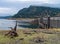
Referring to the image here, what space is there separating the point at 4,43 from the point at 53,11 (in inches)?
4287

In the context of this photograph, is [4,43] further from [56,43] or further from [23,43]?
[56,43]

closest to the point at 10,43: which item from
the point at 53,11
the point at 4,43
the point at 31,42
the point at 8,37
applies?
the point at 4,43

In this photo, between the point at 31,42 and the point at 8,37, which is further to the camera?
the point at 8,37

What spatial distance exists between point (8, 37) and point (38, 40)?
98.4 inches

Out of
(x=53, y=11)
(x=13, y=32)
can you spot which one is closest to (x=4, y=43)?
(x=13, y=32)

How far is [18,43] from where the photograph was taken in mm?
15477

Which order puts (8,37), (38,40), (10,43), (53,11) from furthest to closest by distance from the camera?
1. (53,11)
2. (8,37)
3. (38,40)
4. (10,43)

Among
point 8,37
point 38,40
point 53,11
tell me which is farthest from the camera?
point 53,11

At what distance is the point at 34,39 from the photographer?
16.9m

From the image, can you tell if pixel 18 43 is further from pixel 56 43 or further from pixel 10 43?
pixel 56 43

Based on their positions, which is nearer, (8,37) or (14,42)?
(14,42)

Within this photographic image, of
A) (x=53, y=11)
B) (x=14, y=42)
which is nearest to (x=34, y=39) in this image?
(x=14, y=42)

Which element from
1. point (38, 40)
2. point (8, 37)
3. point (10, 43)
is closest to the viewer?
point (10, 43)

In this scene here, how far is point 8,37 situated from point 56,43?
153 inches
